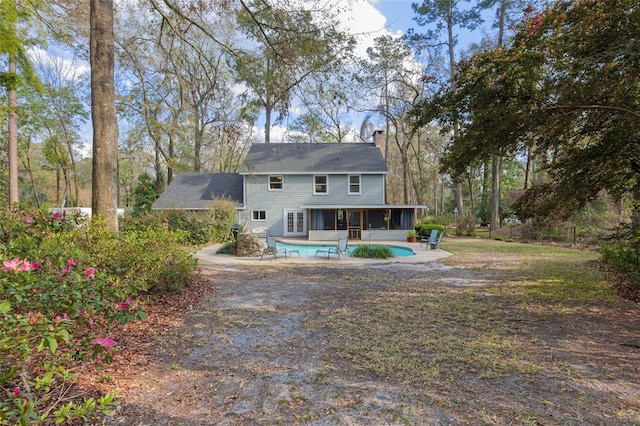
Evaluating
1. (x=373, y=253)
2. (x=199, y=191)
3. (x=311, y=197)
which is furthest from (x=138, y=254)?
(x=199, y=191)

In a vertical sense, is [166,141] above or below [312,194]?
above

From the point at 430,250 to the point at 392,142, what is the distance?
2656cm

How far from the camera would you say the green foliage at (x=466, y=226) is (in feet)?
68.7

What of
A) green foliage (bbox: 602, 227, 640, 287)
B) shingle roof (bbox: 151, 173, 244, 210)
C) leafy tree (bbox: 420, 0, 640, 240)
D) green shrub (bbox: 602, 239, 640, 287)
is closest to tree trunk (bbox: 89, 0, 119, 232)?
leafy tree (bbox: 420, 0, 640, 240)

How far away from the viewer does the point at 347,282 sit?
25.3ft

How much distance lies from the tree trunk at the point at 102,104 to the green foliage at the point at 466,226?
67.1 ft

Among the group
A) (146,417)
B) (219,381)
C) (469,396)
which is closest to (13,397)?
(146,417)

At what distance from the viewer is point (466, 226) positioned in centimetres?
2105

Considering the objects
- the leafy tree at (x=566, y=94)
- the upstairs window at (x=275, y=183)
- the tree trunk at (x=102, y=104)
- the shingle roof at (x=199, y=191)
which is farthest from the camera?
the upstairs window at (x=275, y=183)

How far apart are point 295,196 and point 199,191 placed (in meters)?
6.31

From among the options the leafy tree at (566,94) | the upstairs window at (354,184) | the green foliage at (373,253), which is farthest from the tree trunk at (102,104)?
the upstairs window at (354,184)

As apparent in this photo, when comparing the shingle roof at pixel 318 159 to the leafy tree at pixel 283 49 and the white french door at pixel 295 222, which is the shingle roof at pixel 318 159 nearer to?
the white french door at pixel 295 222

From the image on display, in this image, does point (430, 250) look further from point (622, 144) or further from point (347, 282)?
point (622, 144)

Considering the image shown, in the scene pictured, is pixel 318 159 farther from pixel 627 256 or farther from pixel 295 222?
pixel 627 256
